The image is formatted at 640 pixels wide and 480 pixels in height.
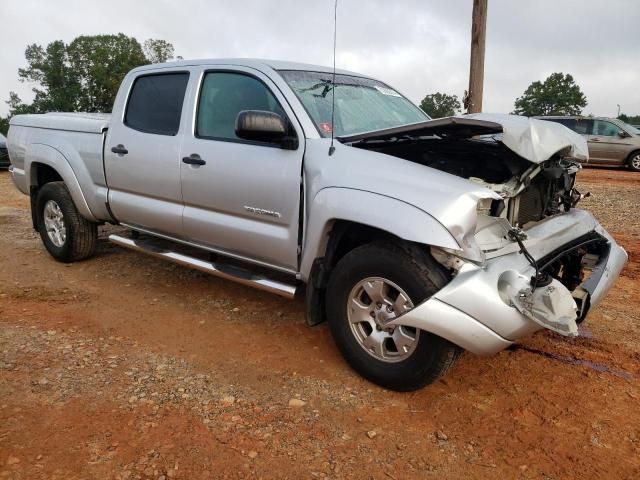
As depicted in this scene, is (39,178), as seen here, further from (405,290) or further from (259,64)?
(405,290)

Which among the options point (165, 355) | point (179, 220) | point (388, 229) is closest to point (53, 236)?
point (179, 220)

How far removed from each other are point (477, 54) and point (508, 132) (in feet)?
19.5

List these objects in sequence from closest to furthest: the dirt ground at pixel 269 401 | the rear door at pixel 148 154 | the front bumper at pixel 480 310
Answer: the dirt ground at pixel 269 401 < the front bumper at pixel 480 310 < the rear door at pixel 148 154

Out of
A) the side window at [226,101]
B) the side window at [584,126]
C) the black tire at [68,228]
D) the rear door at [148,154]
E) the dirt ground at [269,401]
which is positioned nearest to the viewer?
the dirt ground at [269,401]

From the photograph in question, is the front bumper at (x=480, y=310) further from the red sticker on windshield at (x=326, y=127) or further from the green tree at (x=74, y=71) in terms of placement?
the green tree at (x=74, y=71)

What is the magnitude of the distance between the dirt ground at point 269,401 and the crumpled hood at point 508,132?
141 cm

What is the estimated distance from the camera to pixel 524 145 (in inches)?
114

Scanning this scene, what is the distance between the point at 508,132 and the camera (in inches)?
114

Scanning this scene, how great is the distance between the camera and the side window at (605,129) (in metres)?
14.9

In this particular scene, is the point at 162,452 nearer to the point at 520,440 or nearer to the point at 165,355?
the point at 165,355

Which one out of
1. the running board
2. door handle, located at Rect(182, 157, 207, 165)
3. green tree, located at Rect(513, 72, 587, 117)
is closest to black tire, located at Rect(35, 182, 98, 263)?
the running board

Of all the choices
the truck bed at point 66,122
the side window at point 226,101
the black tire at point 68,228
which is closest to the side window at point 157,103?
the side window at point 226,101

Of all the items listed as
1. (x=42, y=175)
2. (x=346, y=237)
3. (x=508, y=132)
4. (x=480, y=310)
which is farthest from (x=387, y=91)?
(x=42, y=175)

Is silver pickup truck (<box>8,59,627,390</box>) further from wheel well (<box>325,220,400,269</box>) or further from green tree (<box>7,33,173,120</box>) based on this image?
green tree (<box>7,33,173,120</box>)
